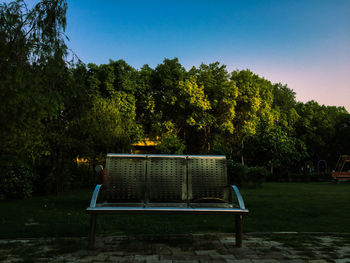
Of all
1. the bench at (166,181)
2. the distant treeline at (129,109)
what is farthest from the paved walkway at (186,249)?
the distant treeline at (129,109)

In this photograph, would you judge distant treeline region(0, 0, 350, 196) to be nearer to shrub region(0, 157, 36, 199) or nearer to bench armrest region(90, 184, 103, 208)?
shrub region(0, 157, 36, 199)

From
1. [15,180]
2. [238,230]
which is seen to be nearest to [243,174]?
[15,180]

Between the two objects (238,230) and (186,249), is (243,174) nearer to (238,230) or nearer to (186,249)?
(238,230)

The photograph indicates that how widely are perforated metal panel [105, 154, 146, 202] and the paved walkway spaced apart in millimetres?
691

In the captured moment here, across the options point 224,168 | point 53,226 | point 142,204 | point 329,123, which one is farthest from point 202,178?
point 329,123

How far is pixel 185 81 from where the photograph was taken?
31.0m

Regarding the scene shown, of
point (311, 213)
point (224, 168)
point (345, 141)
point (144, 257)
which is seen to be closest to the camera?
point (144, 257)

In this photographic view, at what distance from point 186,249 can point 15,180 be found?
10.2 metres

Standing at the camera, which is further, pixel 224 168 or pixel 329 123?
pixel 329 123

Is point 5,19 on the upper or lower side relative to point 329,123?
lower

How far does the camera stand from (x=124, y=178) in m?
4.83

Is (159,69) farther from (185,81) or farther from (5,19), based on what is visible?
(5,19)

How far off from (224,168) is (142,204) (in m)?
1.38

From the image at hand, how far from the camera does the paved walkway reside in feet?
12.7
